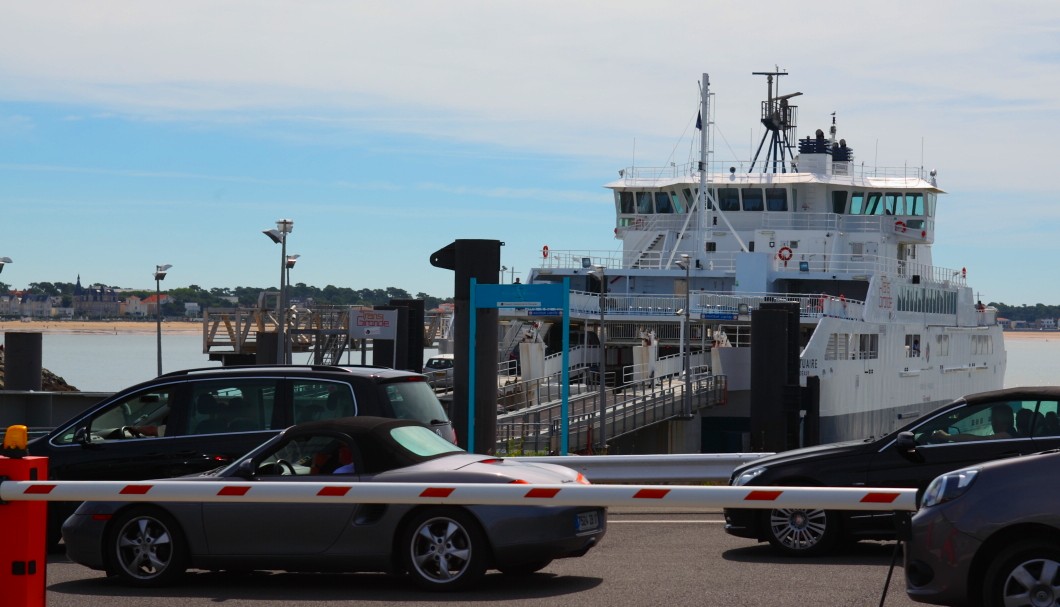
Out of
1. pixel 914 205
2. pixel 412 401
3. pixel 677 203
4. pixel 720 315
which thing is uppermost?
pixel 914 205

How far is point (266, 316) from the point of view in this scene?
4569cm

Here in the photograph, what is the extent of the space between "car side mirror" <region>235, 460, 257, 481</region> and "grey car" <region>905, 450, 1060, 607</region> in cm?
422

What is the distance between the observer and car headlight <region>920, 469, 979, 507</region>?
269 inches

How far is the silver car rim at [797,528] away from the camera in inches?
396

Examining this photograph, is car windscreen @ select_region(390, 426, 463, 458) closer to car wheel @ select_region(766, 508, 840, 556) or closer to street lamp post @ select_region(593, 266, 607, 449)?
car wheel @ select_region(766, 508, 840, 556)

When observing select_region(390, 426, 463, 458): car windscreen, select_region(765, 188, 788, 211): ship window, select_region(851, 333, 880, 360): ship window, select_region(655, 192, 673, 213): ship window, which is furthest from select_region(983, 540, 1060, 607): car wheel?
select_region(655, 192, 673, 213): ship window

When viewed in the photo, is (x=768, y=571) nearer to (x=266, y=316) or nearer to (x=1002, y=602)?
(x=1002, y=602)

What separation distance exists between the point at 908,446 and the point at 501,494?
4.47 metres

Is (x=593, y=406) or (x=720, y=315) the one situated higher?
(x=720, y=315)

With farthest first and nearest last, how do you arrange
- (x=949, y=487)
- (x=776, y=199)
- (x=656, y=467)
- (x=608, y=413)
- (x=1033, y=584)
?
(x=776, y=199), (x=608, y=413), (x=656, y=467), (x=949, y=487), (x=1033, y=584)

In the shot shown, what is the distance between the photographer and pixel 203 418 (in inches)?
444

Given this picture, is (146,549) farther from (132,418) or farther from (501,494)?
(501,494)

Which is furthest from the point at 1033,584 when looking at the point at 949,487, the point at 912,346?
the point at 912,346

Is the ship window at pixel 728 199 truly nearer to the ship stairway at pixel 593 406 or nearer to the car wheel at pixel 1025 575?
the ship stairway at pixel 593 406
